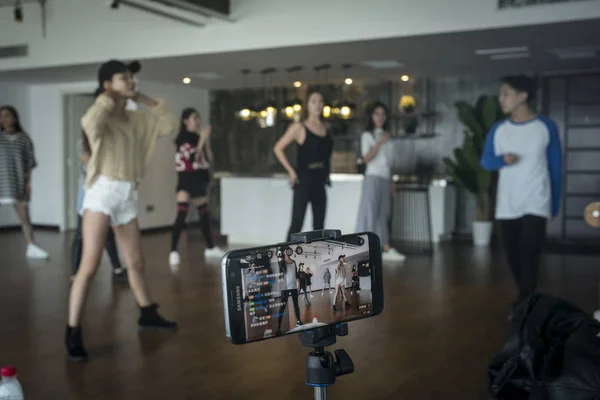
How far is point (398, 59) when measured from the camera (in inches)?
327

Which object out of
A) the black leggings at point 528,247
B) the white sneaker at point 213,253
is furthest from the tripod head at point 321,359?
the white sneaker at point 213,253

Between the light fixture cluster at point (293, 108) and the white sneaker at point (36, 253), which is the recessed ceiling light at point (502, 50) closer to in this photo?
the light fixture cluster at point (293, 108)

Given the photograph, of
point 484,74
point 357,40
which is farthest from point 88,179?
point 484,74

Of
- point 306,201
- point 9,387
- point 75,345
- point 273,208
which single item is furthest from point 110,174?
point 273,208

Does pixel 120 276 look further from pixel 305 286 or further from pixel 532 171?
pixel 305 286

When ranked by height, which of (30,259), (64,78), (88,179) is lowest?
(30,259)

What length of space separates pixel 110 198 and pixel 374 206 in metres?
3.72

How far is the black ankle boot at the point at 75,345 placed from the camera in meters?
3.60

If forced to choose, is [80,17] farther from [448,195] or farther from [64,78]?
[448,195]

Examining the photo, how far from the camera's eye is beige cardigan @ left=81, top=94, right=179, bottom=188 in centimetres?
357

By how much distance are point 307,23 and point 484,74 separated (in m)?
3.78

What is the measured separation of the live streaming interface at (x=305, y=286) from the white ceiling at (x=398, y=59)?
497 centimetres

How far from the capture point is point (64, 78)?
10000 mm

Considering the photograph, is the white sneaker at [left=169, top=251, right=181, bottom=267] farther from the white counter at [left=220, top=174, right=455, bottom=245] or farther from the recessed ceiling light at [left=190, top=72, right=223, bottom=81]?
the recessed ceiling light at [left=190, top=72, right=223, bottom=81]
